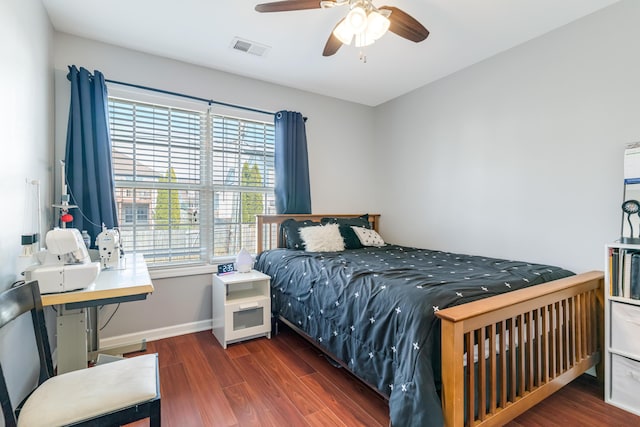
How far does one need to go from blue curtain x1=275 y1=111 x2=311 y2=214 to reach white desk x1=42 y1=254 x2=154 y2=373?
1.69 m

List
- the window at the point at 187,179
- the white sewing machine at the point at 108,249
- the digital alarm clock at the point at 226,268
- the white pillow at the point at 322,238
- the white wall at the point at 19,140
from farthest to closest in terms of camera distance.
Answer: the white pillow at the point at 322,238 → the digital alarm clock at the point at 226,268 → the window at the point at 187,179 → the white sewing machine at the point at 108,249 → the white wall at the point at 19,140

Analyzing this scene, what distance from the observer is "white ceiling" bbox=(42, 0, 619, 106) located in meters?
2.09

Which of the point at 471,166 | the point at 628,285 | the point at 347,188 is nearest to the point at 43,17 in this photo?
the point at 347,188

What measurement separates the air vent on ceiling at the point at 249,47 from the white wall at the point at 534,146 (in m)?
1.78

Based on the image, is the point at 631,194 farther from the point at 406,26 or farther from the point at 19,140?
the point at 19,140

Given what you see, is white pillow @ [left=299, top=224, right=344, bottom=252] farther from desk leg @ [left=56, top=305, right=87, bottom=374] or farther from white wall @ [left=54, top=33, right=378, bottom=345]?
desk leg @ [left=56, top=305, right=87, bottom=374]

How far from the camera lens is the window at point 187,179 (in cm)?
268

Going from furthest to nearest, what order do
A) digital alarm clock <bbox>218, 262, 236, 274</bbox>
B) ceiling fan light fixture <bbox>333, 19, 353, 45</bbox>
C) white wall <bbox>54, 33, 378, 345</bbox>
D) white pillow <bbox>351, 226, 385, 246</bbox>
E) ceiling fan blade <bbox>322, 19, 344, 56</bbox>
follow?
1. white pillow <bbox>351, 226, 385, 246</bbox>
2. digital alarm clock <bbox>218, 262, 236, 274</bbox>
3. white wall <bbox>54, 33, 378, 345</bbox>
4. ceiling fan blade <bbox>322, 19, 344, 56</bbox>
5. ceiling fan light fixture <bbox>333, 19, 353, 45</bbox>

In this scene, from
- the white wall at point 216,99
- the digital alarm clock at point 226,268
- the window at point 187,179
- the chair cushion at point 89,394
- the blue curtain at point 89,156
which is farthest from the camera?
the digital alarm clock at point 226,268

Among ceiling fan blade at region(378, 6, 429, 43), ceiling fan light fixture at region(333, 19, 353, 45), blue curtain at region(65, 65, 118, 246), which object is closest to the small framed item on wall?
ceiling fan blade at region(378, 6, 429, 43)

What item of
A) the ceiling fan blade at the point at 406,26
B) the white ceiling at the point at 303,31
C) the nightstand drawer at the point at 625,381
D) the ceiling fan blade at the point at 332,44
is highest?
the white ceiling at the point at 303,31

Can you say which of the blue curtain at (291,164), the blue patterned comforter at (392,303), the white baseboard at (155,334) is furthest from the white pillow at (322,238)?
the white baseboard at (155,334)

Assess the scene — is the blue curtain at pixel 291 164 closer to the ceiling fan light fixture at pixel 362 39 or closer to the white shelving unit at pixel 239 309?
the white shelving unit at pixel 239 309

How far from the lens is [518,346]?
1.62 metres
